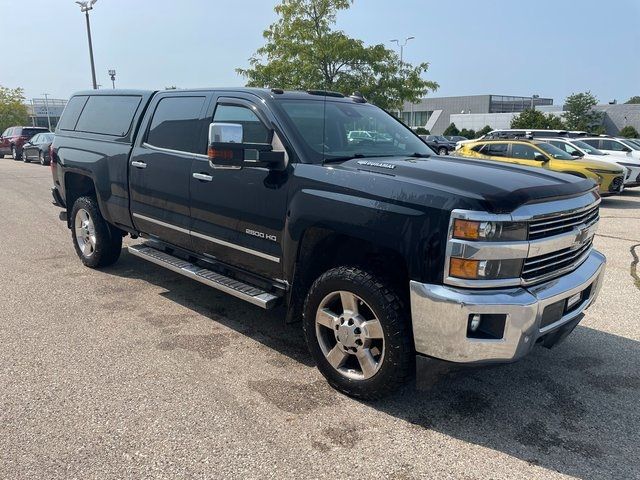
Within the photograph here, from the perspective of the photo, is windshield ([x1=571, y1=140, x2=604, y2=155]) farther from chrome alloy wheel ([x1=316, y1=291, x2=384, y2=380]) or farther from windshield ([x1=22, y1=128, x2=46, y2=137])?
windshield ([x1=22, y1=128, x2=46, y2=137])

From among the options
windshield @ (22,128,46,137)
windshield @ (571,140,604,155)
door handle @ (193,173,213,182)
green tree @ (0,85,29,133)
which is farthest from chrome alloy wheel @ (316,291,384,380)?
green tree @ (0,85,29,133)

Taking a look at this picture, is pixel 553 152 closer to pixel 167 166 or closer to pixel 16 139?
pixel 167 166

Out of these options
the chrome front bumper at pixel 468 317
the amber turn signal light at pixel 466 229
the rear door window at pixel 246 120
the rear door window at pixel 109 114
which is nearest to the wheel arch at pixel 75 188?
the rear door window at pixel 109 114

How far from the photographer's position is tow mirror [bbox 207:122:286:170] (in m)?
3.46

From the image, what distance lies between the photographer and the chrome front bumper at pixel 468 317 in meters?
2.83

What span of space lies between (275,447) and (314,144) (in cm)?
208

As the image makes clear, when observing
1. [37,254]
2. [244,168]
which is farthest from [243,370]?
[37,254]

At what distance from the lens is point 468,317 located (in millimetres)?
2822

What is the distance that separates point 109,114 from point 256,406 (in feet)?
13.2

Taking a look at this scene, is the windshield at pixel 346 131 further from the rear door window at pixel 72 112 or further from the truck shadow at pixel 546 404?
the rear door window at pixel 72 112

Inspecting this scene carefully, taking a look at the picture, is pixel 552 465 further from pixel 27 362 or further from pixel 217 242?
pixel 27 362

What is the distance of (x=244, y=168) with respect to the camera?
3977 mm

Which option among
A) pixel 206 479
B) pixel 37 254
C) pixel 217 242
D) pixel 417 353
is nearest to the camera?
pixel 206 479

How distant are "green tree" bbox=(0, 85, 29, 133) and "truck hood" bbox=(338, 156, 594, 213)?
189ft
